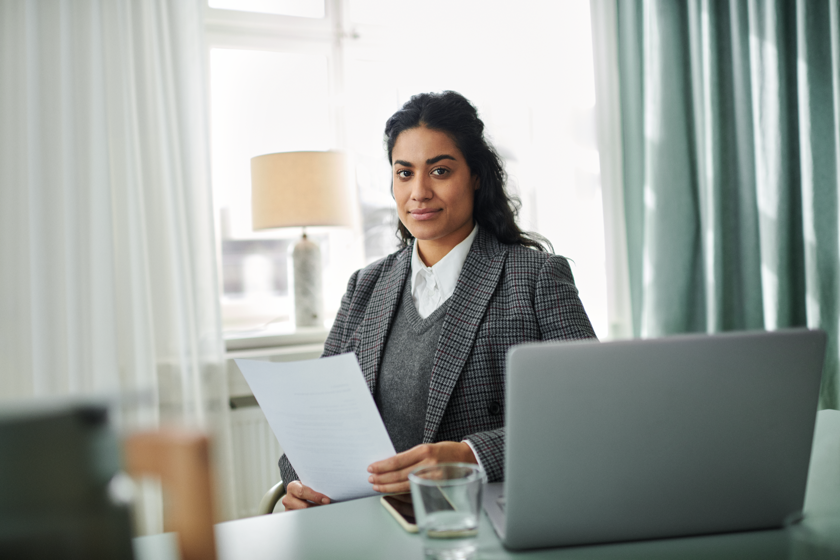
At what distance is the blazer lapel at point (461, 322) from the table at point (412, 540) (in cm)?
40

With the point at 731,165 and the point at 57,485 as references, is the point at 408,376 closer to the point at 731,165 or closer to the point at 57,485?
the point at 57,485

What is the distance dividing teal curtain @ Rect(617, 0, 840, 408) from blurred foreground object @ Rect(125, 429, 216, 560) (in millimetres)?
2465

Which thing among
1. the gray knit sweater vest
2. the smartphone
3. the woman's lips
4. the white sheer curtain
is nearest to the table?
the smartphone

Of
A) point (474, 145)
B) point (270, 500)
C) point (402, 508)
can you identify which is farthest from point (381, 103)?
point (402, 508)

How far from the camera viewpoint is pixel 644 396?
0.62m

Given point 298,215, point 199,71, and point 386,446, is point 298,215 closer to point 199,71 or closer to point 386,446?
point 199,71

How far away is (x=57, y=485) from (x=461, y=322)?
3.31ft

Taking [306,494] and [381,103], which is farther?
[381,103]

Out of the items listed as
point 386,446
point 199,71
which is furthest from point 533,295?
point 199,71

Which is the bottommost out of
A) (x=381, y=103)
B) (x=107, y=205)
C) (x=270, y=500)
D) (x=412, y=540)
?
A: (x=270, y=500)

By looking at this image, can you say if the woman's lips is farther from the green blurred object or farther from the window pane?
the window pane

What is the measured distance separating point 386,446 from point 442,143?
2.57 feet

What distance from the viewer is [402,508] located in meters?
0.81

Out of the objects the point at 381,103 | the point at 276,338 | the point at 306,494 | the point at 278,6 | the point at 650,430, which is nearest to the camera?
the point at 650,430
